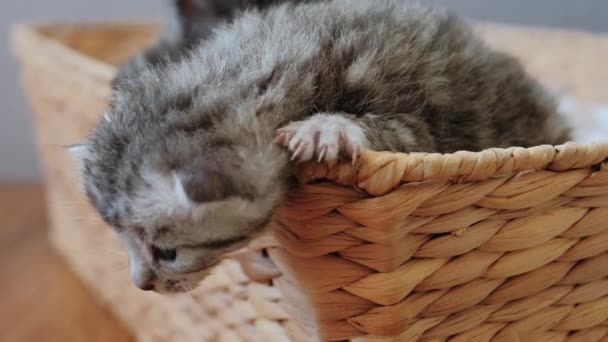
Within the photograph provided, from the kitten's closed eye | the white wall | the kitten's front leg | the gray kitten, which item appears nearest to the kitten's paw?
the kitten's front leg

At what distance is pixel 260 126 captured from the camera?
62cm

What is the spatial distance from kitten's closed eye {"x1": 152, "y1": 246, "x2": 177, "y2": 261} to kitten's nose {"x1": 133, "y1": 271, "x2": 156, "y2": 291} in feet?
0.09

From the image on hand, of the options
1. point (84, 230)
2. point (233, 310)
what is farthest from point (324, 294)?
point (84, 230)

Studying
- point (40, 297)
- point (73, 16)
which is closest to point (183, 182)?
point (40, 297)

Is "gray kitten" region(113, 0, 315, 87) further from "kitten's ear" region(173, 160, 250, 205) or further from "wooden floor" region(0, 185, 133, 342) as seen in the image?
"kitten's ear" region(173, 160, 250, 205)

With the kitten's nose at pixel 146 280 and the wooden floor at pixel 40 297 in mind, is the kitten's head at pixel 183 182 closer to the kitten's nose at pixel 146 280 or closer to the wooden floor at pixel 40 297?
the kitten's nose at pixel 146 280

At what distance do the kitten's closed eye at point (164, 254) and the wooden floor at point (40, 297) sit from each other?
1.87ft

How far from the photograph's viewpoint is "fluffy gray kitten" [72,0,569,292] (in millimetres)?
602

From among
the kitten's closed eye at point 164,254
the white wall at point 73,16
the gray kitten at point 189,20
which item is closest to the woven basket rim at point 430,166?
the kitten's closed eye at point 164,254

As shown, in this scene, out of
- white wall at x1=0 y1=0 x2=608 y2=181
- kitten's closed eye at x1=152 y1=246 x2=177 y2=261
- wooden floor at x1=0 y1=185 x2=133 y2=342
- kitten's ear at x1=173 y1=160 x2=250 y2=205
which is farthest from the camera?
white wall at x1=0 y1=0 x2=608 y2=181

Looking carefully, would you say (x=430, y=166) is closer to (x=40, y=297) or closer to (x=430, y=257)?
(x=430, y=257)

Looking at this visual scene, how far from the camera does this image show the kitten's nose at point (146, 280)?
71 centimetres

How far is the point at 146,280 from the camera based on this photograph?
718 mm

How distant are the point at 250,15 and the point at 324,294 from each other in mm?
366
